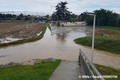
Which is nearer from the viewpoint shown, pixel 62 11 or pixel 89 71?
pixel 89 71

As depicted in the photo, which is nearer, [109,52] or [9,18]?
[109,52]

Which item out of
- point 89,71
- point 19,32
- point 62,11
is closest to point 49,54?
point 89,71

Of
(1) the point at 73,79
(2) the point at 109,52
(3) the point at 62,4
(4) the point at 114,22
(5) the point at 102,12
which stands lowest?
(2) the point at 109,52

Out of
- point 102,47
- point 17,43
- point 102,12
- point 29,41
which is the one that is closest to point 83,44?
point 102,47

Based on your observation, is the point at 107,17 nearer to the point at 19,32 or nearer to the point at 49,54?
the point at 19,32

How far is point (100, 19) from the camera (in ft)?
150

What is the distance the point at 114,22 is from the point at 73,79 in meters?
45.3

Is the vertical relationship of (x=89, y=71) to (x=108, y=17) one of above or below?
below

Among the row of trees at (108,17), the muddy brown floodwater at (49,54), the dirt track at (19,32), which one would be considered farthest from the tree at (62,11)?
the muddy brown floodwater at (49,54)

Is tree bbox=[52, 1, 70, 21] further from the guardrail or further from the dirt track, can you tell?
the guardrail

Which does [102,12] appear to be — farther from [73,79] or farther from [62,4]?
[73,79]

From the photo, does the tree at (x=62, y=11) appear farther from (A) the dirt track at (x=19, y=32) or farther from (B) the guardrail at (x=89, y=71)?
(B) the guardrail at (x=89, y=71)

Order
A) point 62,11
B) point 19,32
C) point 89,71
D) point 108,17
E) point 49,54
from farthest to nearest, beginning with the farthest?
point 62,11 → point 108,17 → point 19,32 → point 49,54 → point 89,71

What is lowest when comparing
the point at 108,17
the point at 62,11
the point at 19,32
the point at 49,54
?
the point at 49,54
